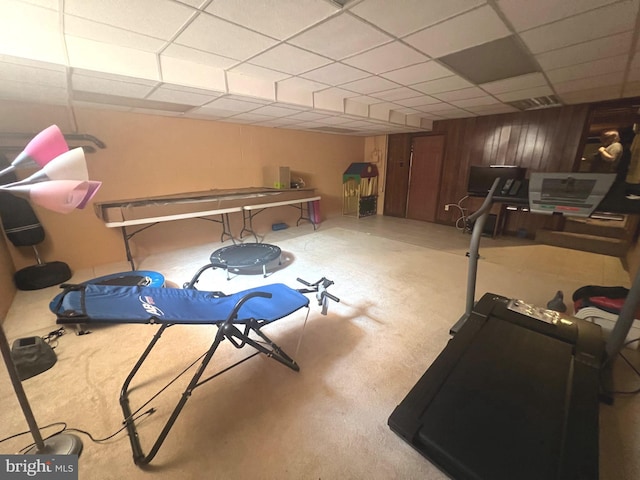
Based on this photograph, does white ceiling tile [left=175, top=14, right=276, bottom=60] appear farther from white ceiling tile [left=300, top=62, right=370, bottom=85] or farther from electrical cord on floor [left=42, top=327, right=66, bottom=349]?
electrical cord on floor [left=42, top=327, right=66, bottom=349]

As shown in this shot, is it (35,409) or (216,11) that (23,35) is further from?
(35,409)

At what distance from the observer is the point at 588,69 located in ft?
8.32

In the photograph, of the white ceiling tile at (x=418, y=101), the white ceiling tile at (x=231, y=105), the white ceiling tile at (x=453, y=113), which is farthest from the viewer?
the white ceiling tile at (x=453, y=113)

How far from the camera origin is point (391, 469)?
1222 millimetres

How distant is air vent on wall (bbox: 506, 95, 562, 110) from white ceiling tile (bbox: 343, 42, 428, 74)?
8.47 feet

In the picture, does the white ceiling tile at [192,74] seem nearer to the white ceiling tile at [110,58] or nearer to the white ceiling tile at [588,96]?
the white ceiling tile at [110,58]

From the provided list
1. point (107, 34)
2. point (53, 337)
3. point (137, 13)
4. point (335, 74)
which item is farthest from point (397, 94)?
point (53, 337)

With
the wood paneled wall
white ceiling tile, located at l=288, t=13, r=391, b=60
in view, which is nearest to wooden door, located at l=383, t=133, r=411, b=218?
the wood paneled wall

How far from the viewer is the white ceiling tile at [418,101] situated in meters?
3.64

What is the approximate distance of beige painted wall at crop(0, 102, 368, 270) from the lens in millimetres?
3225

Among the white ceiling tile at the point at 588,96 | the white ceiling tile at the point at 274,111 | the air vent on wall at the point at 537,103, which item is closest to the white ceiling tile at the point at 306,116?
the white ceiling tile at the point at 274,111

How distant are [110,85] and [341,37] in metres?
2.20

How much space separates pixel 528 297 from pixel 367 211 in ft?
14.7

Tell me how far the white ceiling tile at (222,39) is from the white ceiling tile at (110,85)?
27.3 inches
